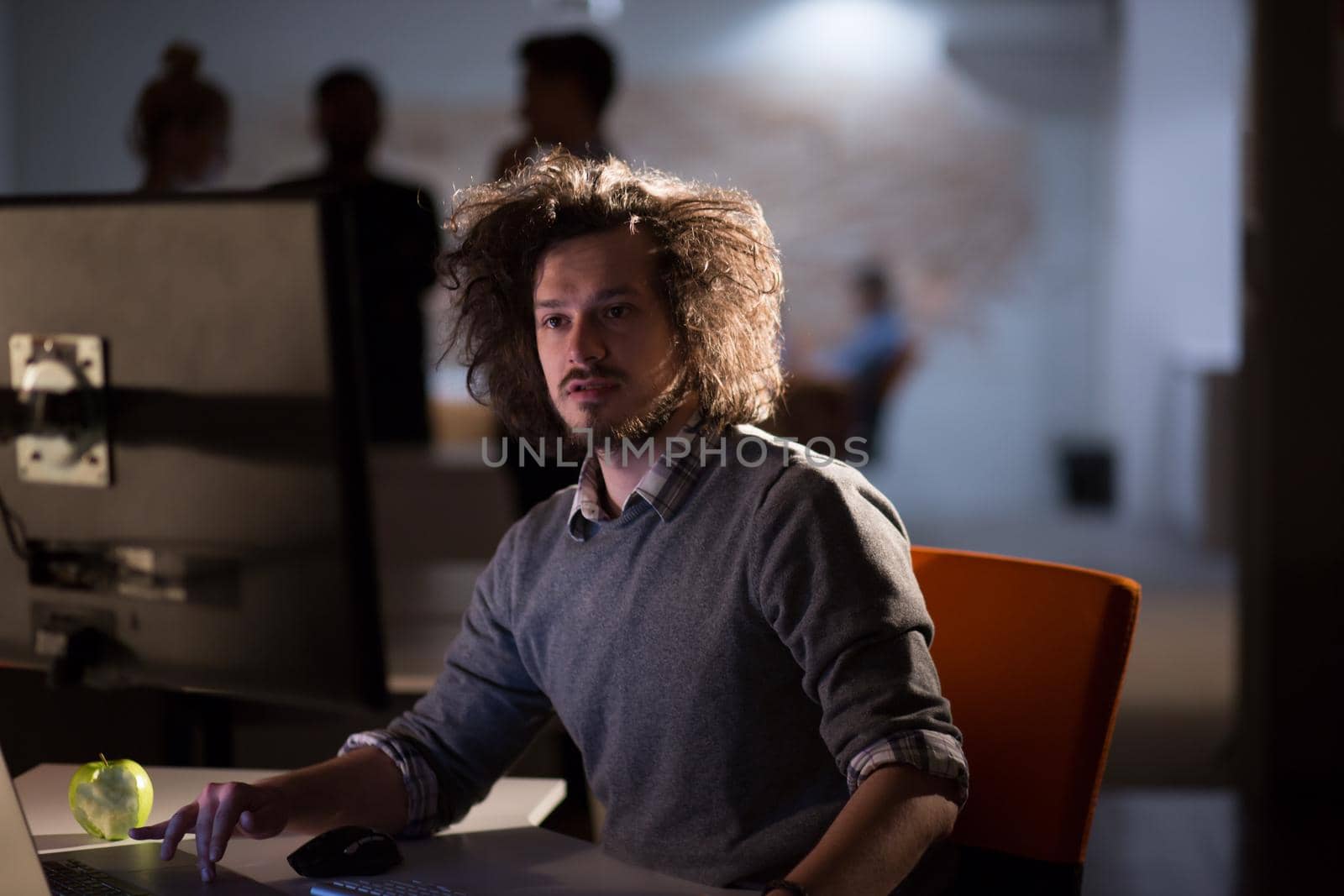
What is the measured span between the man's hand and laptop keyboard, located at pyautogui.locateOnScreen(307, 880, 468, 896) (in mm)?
107

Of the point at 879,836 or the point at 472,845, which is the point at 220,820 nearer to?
the point at 472,845

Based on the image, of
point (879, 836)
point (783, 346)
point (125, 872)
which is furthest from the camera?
point (783, 346)

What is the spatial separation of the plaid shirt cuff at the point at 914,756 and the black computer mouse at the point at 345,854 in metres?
0.37

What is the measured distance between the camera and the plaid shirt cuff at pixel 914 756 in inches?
39.1

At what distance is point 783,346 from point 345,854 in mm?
647

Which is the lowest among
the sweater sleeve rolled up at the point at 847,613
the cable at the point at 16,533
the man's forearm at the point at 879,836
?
the man's forearm at the point at 879,836

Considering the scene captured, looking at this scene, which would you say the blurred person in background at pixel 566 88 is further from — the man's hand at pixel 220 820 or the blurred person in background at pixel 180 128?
the man's hand at pixel 220 820

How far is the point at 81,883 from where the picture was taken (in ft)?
3.36

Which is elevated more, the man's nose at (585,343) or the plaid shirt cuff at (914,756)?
the man's nose at (585,343)

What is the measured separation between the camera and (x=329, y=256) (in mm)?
1012

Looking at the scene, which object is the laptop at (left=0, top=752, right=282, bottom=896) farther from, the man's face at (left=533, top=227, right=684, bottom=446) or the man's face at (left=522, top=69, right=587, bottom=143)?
the man's face at (left=522, top=69, right=587, bottom=143)

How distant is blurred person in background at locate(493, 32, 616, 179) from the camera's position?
2.51m

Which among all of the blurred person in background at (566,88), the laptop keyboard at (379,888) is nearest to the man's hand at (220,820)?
the laptop keyboard at (379,888)

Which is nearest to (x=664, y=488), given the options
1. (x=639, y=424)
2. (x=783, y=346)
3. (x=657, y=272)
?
(x=639, y=424)
